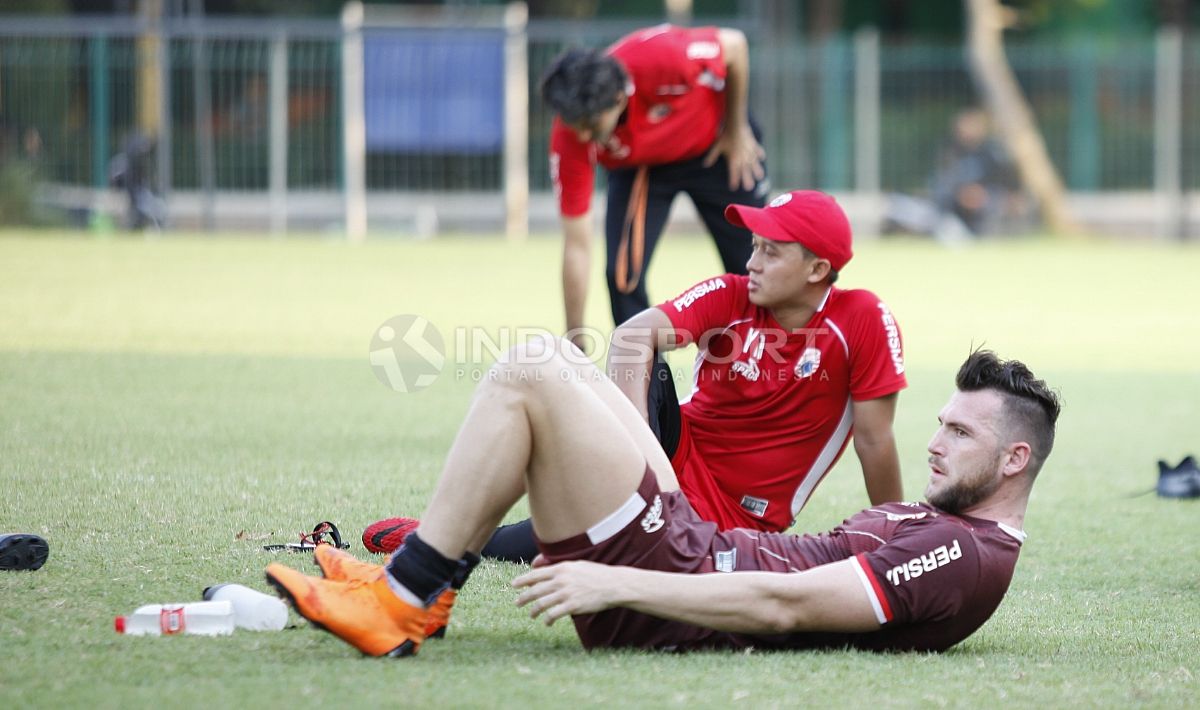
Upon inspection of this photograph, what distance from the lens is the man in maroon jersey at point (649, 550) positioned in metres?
3.73

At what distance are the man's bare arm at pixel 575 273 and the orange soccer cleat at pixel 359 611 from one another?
3563mm

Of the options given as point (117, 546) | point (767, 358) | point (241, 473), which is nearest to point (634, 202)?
point (241, 473)

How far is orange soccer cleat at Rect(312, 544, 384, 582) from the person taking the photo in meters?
3.88

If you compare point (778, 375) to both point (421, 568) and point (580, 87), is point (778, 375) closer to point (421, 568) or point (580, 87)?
point (421, 568)

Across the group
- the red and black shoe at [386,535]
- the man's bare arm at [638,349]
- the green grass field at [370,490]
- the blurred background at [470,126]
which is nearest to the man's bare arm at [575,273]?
Answer: the green grass field at [370,490]

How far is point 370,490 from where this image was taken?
20.3 feet

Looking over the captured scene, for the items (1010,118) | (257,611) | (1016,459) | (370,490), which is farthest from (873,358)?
(1010,118)

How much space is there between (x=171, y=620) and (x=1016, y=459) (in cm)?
220

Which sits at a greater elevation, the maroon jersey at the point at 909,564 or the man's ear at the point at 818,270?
the man's ear at the point at 818,270

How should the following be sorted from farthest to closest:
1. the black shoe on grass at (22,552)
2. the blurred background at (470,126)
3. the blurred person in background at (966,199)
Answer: the blurred person in background at (966,199)
the blurred background at (470,126)
the black shoe on grass at (22,552)

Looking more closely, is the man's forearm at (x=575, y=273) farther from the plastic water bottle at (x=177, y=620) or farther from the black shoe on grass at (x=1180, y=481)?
the plastic water bottle at (x=177, y=620)

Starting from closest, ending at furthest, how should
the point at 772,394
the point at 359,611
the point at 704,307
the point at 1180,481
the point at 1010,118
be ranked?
the point at 359,611 → the point at 772,394 → the point at 704,307 → the point at 1180,481 → the point at 1010,118

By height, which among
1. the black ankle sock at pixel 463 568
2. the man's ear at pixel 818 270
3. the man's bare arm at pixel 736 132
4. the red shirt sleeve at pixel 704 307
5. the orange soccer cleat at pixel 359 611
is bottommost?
the orange soccer cleat at pixel 359 611

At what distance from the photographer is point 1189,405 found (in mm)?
9305
